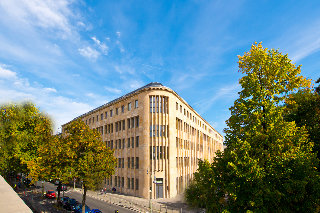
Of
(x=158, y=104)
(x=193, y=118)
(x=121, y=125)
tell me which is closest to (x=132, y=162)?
(x=121, y=125)

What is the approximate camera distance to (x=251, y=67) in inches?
737

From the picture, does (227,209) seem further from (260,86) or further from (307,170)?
(260,86)

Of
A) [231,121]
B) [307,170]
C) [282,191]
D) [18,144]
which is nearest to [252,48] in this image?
[231,121]

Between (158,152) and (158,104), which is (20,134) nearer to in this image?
(158,152)

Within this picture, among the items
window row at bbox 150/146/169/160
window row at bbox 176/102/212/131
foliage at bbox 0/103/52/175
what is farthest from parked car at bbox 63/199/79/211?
window row at bbox 176/102/212/131

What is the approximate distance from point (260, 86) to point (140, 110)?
108 feet

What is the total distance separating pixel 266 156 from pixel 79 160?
21.3 metres

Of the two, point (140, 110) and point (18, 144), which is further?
point (140, 110)

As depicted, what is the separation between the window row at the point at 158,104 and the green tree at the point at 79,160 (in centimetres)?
1912

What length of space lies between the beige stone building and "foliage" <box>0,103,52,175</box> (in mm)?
17632

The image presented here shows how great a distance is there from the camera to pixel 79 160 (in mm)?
26406

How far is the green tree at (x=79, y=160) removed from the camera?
86.6ft

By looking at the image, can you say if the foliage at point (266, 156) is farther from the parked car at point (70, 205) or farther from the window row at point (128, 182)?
the window row at point (128, 182)

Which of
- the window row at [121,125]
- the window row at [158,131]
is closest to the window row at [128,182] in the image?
the window row at [158,131]
